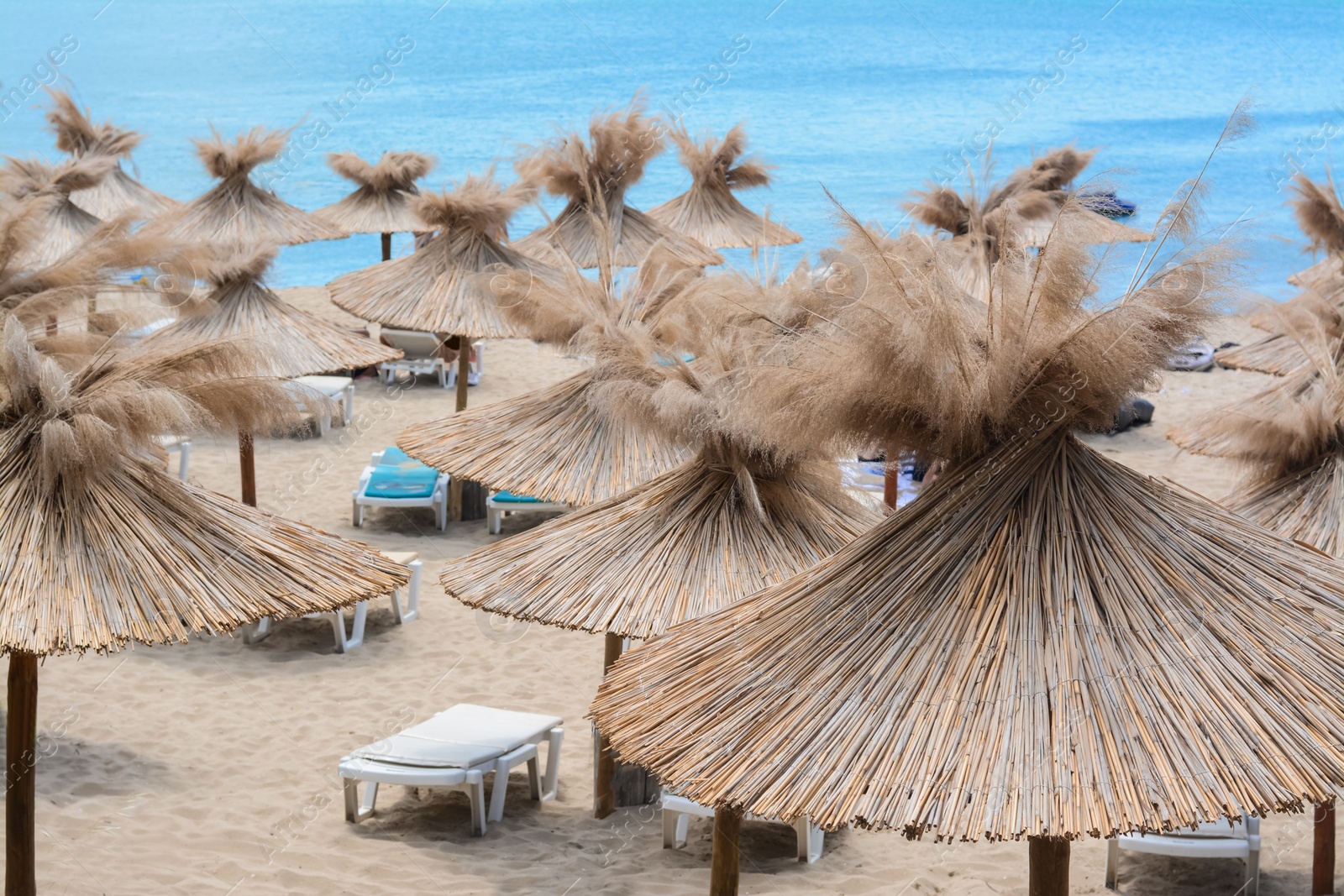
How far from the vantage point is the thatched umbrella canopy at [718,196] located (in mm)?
14094

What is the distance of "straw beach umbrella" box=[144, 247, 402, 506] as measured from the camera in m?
9.11

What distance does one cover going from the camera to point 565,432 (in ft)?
20.9

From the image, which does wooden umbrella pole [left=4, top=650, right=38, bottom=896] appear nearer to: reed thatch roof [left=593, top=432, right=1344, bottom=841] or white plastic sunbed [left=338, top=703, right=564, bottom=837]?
white plastic sunbed [left=338, top=703, right=564, bottom=837]

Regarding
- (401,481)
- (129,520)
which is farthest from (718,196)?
(129,520)

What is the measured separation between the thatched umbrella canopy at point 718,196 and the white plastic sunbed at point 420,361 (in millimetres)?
2638

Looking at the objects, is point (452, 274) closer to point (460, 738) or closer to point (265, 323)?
point (265, 323)

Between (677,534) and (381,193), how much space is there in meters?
12.1

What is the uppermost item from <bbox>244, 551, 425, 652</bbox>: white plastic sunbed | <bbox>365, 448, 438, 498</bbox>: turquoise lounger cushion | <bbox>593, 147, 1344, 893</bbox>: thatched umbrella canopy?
<bbox>365, 448, 438, 498</bbox>: turquoise lounger cushion

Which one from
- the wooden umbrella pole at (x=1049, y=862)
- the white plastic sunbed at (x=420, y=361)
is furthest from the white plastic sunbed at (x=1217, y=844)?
the white plastic sunbed at (x=420, y=361)

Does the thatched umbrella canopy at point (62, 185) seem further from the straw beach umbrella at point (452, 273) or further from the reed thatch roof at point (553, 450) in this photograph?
the reed thatch roof at point (553, 450)

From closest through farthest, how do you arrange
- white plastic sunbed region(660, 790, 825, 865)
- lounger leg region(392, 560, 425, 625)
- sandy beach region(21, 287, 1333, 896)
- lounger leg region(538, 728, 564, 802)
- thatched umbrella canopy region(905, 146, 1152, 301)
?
sandy beach region(21, 287, 1333, 896) < white plastic sunbed region(660, 790, 825, 865) < lounger leg region(538, 728, 564, 802) < thatched umbrella canopy region(905, 146, 1152, 301) < lounger leg region(392, 560, 425, 625)

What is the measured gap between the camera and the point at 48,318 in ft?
14.3

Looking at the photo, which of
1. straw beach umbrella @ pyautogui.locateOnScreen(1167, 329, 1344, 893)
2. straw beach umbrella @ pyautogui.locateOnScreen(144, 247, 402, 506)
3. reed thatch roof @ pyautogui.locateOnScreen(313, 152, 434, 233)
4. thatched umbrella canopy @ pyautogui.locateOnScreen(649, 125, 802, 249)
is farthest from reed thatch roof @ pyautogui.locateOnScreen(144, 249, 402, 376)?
reed thatch roof @ pyautogui.locateOnScreen(313, 152, 434, 233)

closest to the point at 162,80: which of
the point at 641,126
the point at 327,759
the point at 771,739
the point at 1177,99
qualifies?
the point at 1177,99
